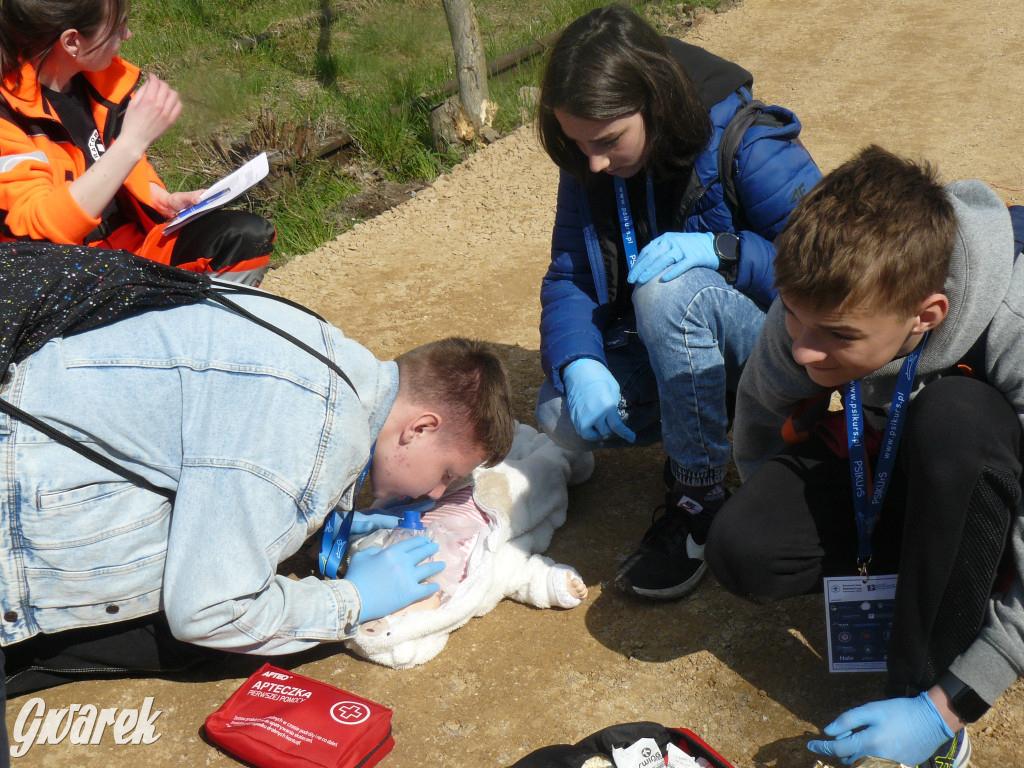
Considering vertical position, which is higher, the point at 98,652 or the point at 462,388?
the point at 462,388

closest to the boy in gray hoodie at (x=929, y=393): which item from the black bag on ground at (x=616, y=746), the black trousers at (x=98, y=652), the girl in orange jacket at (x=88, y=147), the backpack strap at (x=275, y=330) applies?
the black bag on ground at (x=616, y=746)

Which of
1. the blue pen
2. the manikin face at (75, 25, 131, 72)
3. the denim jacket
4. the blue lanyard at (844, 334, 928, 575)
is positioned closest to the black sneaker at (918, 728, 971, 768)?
the blue lanyard at (844, 334, 928, 575)

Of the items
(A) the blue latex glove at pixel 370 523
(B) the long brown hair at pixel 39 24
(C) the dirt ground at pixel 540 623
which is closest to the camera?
(C) the dirt ground at pixel 540 623

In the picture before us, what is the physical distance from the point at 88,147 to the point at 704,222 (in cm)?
181

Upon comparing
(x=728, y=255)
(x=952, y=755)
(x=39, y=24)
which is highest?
(x=39, y=24)

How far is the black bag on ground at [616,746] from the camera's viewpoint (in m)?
1.70

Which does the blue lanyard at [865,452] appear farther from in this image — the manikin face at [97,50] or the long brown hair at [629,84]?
the manikin face at [97,50]

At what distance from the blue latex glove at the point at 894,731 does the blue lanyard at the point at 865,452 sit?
301 mm

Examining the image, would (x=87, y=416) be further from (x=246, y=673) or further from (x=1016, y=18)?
(x=1016, y=18)

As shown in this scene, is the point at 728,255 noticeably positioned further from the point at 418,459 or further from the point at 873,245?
the point at 418,459

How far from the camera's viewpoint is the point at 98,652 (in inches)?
78.8

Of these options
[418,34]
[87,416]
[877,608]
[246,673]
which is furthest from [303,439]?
[418,34]

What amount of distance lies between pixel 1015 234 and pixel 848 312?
0.35 m

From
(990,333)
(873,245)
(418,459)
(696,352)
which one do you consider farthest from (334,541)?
(990,333)
